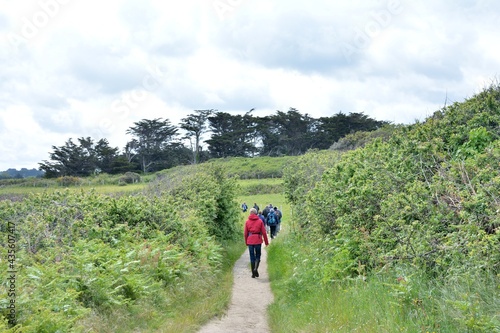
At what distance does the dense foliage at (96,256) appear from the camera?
6.93m

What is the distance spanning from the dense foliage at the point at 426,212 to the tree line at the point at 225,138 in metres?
64.6

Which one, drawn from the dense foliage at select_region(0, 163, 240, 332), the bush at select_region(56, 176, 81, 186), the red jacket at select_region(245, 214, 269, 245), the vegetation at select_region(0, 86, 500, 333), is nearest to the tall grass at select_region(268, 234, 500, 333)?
the vegetation at select_region(0, 86, 500, 333)

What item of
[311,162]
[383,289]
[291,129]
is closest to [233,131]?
[291,129]

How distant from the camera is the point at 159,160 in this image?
3246 inches

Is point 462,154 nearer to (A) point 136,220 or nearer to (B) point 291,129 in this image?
(A) point 136,220

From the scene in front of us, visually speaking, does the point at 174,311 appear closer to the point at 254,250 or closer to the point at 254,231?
the point at 254,231

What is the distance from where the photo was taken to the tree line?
81.1m

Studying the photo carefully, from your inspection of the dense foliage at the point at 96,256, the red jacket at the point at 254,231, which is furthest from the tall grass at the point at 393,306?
the red jacket at the point at 254,231

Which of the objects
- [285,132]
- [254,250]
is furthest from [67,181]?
[285,132]

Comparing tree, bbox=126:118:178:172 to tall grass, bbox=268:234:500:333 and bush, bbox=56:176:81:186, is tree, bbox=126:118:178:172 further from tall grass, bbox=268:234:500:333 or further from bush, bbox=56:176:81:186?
tall grass, bbox=268:234:500:333

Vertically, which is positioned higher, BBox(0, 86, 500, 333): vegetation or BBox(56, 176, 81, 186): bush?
BBox(56, 176, 81, 186): bush

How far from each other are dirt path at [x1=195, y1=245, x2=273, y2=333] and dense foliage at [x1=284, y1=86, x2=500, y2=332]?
1.30 meters

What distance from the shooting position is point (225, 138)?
87375 millimetres

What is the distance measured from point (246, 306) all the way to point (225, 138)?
250 ft
